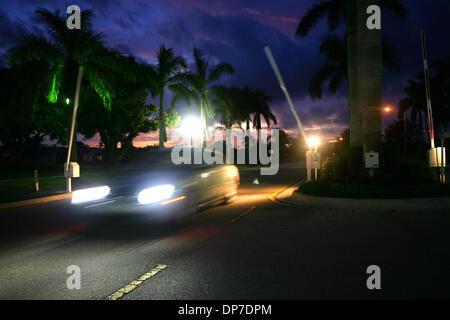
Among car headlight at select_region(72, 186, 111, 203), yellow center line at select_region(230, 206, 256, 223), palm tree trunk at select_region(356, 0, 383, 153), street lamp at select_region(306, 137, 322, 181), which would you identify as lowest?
yellow center line at select_region(230, 206, 256, 223)

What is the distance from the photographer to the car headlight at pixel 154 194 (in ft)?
25.4

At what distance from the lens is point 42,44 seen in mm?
19656

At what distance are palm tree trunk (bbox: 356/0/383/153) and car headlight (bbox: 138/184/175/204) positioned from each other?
9083 millimetres

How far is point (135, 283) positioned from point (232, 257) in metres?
1.74

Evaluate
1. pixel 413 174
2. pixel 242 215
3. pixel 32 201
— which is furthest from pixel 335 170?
pixel 32 201

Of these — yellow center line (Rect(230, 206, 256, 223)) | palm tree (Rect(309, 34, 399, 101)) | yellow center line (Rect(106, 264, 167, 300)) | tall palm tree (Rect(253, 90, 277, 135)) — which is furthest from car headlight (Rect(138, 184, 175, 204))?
tall palm tree (Rect(253, 90, 277, 135))

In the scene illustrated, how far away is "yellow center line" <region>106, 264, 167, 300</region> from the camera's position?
4.19 metres

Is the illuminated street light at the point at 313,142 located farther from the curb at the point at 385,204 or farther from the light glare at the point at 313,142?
the curb at the point at 385,204

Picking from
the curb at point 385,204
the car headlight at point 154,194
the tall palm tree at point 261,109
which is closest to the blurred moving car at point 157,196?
the car headlight at point 154,194

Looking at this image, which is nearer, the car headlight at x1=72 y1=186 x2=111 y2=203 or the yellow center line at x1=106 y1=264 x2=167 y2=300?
the yellow center line at x1=106 y1=264 x2=167 y2=300

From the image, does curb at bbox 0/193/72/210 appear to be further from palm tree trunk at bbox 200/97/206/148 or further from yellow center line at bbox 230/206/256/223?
palm tree trunk at bbox 200/97/206/148

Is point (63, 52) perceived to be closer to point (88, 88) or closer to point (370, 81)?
point (88, 88)

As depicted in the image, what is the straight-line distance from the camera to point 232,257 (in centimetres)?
577
